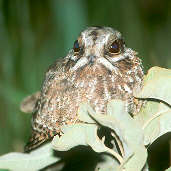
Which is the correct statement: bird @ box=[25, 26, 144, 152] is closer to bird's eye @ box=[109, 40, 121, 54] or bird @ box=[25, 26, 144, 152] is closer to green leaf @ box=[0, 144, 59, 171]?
bird's eye @ box=[109, 40, 121, 54]

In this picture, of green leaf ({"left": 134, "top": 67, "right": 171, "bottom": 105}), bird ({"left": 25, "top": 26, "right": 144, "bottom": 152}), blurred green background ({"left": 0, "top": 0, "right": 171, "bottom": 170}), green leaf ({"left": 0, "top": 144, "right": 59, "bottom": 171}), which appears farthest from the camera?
blurred green background ({"left": 0, "top": 0, "right": 171, "bottom": 170})

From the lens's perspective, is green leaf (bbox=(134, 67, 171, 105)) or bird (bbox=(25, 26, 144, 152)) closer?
green leaf (bbox=(134, 67, 171, 105))

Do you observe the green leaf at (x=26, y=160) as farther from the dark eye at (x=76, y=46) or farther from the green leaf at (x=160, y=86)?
the green leaf at (x=160, y=86)

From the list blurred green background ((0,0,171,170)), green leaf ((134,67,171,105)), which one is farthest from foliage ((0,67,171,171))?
blurred green background ((0,0,171,170))

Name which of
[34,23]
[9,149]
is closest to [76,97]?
[9,149]

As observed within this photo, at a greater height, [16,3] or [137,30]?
[16,3]

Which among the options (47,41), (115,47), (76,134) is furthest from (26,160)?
(47,41)

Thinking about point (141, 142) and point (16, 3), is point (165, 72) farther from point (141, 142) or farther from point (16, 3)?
point (16, 3)
